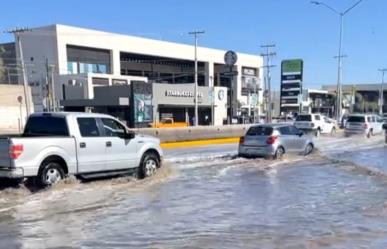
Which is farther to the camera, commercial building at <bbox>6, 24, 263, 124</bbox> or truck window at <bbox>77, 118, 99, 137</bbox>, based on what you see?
commercial building at <bbox>6, 24, 263, 124</bbox>

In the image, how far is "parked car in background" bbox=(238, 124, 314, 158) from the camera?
21.8 meters

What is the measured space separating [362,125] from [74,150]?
32561 millimetres

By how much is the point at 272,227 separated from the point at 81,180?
20.4 ft

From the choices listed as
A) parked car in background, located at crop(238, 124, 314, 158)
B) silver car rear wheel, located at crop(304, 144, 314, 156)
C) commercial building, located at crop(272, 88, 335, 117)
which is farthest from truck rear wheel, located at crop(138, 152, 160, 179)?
commercial building, located at crop(272, 88, 335, 117)

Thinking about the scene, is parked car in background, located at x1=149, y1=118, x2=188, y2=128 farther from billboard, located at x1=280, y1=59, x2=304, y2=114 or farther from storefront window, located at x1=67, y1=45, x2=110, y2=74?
storefront window, located at x1=67, y1=45, x2=110, y2=74

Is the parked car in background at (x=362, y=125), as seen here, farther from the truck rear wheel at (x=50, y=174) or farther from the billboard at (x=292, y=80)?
the truck rear wheel at (x=50, y=174)

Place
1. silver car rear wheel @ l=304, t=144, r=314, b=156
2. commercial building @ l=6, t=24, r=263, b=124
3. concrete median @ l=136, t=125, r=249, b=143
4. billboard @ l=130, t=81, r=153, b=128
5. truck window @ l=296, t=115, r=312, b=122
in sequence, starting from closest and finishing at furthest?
silver car rear wheel @ l=304, t=144, r=314, b=156, concrete median @ l=136, t=125, r=249, b=143, truck window @ l=296, t=115, r=312, b=122, billboard @ l=130, t=81, r=153, b=128, commercial building @ l=6, t=24, r=263, b=124

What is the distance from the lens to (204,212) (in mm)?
10984

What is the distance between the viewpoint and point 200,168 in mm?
19359

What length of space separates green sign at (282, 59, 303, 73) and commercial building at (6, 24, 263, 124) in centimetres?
746

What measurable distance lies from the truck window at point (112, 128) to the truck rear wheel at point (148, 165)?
1145 mm

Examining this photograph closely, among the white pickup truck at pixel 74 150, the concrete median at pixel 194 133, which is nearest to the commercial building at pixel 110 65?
the concrete median at pixel 194 133

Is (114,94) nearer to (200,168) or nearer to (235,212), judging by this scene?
Answer: (200,168)

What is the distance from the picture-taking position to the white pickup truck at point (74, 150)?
40.4 ft
